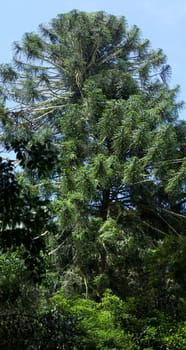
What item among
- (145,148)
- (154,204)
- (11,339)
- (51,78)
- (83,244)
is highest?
(51,78)

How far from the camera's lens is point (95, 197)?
1191 centimetres

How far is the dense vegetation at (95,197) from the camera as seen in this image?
479 cm

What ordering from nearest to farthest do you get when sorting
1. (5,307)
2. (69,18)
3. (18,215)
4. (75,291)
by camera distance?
(18,215) < (5,307) < (75,291) < (69,18)

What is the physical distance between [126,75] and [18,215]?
1149 cm

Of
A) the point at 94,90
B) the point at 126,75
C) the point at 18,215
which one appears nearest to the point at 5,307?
the point at 18,215

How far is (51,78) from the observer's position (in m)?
16.0

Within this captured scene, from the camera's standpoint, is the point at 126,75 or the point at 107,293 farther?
the point at 126,75

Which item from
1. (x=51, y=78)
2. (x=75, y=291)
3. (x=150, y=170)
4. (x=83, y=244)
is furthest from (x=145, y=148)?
(x=51, y=78)

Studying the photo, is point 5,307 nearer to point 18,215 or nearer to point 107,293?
point 107,293

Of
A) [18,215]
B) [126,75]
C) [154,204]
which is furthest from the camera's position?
[126,75]

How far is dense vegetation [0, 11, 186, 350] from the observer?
4.79 m

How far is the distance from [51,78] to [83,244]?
5938 millimetres

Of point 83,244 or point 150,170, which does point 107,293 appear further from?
point 150,170

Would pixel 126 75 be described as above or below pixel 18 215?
above
